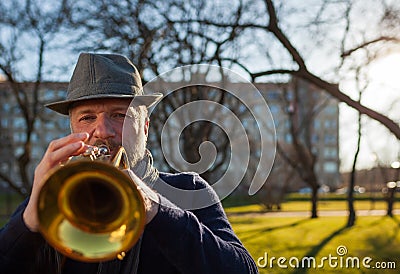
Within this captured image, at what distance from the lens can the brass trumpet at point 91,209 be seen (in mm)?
1747

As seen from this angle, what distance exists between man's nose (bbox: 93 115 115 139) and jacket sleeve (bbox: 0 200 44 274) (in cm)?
39

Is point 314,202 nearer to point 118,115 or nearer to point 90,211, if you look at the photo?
point 118,115

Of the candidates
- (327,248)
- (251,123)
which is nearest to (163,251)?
(327,248)

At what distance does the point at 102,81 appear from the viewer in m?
2.23

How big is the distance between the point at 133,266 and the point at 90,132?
1.78 feet

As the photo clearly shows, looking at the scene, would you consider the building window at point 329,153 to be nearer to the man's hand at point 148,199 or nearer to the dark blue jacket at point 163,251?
the dark blue jacket at point 163,251

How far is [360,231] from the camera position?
58.0 ft

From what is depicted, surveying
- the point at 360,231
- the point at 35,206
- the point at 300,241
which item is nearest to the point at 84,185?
the point at 35,206

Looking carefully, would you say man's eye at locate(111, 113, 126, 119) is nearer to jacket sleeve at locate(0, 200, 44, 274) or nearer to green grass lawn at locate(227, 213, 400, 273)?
jacket sleeve at locate(0, 200, 44, 274)

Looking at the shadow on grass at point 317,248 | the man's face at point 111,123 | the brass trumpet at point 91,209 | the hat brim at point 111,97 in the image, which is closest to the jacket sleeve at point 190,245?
the brass trumpet at point 91,209

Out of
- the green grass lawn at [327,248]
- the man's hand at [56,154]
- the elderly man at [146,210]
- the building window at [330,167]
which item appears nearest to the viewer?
the man's hand at [56,154]

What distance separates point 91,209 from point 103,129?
326 mm

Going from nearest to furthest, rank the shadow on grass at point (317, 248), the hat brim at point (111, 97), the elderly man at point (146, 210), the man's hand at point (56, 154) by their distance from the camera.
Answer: the man's hand at point (56, 154), the elderly man at point (146, 210), the hat brim at point (111, 97), the shadow on grass at point (317, 248)

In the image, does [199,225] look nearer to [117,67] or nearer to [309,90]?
[117,67]
